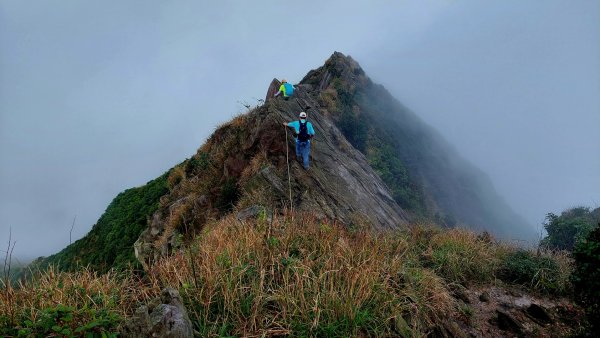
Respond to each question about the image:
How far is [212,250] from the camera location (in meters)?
5.36

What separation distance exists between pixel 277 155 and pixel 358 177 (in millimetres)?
4729

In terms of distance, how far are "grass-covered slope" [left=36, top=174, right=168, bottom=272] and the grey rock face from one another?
449 inches

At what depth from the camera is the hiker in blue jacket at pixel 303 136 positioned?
1105cm

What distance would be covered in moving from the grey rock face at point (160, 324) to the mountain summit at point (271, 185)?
0.80 metres

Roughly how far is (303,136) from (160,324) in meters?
8.30

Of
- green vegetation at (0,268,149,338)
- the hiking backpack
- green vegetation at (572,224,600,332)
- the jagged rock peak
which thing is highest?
the jagged rock peak

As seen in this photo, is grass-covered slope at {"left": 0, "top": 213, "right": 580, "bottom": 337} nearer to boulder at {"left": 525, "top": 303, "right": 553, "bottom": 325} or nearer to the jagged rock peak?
boulder at {"left": 525, "top": 303, "right": 553, "bottom": 325}

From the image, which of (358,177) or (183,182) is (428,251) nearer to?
(358,177)

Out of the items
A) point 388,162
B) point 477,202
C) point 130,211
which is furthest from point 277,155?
point 477,202

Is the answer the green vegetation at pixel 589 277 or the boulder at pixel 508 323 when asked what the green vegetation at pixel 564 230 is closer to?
the boulder at pixel 508 323

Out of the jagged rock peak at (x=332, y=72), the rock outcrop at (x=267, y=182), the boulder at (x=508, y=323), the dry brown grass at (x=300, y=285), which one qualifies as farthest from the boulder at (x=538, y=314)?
the jagged rock peak at (x=332, y=72)

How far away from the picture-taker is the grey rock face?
131 inches

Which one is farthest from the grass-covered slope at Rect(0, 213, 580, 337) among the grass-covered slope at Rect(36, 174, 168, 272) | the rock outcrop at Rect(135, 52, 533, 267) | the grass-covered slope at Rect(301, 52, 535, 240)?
the grass-covered slope at Rect(301, 52, 535, 240)

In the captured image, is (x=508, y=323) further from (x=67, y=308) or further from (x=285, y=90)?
(x=285, y=90)
